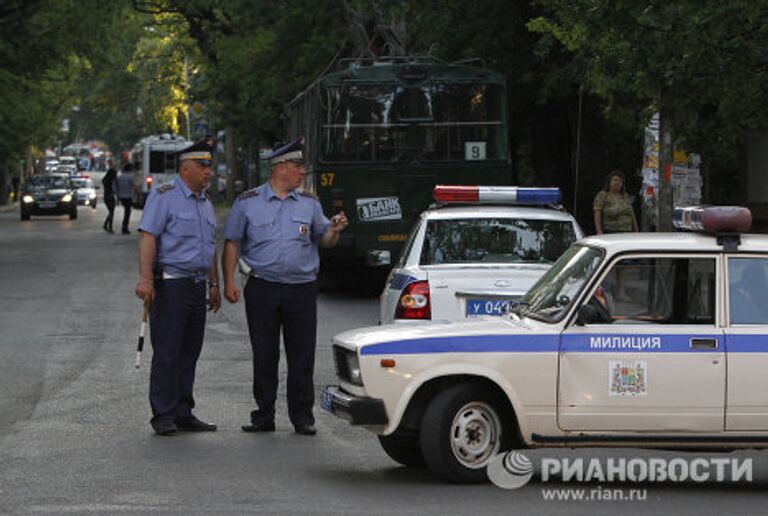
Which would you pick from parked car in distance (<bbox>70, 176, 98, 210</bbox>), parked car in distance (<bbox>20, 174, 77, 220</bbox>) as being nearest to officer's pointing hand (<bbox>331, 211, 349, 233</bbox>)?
parked car in distance (<bbox>20, 174, 77, 220</bbox>)

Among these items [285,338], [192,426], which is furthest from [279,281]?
[192,426]

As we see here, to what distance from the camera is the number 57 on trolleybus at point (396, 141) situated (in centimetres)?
2645

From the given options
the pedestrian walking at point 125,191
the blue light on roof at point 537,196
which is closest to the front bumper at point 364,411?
the blue light on roof at point 537,196

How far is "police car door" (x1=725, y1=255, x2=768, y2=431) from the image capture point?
9.96 meters

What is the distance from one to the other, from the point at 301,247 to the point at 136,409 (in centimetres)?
216

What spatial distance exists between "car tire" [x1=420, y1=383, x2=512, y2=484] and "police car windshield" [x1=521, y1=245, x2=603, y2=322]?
604mm

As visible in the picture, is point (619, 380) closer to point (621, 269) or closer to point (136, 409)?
point (621, 269)

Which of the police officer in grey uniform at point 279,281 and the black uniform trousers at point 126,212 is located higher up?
the police officer in grey uniform at point 279,281

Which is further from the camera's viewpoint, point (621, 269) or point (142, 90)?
point (142, 90)

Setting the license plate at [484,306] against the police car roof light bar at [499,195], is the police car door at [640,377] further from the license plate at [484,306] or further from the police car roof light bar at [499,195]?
the police car roof light bar at [499,195]

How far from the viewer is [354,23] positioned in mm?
41688

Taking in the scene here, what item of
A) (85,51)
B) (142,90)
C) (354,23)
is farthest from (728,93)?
(142,90)

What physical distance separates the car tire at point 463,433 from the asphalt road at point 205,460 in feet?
0.38

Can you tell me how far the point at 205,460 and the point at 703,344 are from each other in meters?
3.10
